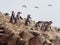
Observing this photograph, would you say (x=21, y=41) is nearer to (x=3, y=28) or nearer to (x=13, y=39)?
(x=13, y=39)

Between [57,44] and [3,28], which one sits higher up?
[3,28]

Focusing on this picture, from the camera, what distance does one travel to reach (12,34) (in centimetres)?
2270

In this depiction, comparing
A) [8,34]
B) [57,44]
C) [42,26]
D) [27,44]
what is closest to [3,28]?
[8,34]

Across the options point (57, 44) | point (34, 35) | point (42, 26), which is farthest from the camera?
point (42, 26)

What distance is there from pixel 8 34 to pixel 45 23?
13411 millimetres

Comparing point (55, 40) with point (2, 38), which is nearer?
point (2, 38)

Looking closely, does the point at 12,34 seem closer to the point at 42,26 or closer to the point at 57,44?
the point at 57,44

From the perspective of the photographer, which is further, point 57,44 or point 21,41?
point 57,44

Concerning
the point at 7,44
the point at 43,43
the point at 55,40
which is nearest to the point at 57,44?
the point at 55,40

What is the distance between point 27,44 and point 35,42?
35.6 inches

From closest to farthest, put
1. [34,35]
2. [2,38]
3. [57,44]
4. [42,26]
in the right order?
[2,38]
[34,35]
[57,44]
[42,26]

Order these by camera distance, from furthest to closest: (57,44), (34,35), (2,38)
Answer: (57,44)
(34,35)
(2,38)

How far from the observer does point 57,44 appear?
28281mm

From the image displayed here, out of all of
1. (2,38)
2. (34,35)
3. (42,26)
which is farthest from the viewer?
(42,26)
